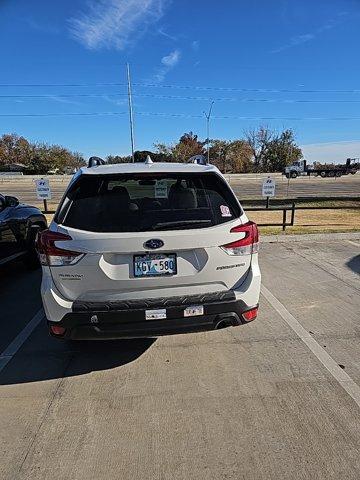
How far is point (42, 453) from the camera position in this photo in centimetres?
256

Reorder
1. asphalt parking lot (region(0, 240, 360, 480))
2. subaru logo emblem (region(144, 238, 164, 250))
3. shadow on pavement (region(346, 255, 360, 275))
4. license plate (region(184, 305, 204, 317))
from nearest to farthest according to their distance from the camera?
1. asphalt parking lot (region(0, 240, 360, 480))
2. subaru logo emblem (region(144, 238, 164, 250))
3. license plate (region(184, 305, 204, 317))
4. shadow on pavement (region(346, 255, 360, 275))

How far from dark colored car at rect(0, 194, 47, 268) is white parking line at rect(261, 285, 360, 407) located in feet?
12.7

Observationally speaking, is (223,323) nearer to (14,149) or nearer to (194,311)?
(194,311)

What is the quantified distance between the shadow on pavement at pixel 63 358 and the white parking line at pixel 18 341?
0.06 meters

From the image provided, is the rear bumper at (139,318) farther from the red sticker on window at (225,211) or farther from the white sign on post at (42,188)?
the white sign on post at (42,188)

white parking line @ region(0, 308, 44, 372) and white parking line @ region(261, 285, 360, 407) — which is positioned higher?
white parking line @ region(261, 285, 360, 407)

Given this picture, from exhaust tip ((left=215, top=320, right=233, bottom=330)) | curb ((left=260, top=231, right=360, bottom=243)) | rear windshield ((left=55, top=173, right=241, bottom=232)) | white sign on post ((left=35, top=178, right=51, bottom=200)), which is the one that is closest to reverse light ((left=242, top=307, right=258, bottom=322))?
exhaust tip ((left=215, top=320, right=233, bottom=330))

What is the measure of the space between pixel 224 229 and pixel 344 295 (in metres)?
3.02

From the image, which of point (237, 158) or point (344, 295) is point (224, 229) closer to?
point (344, 295)

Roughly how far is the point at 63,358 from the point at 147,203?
1726 mm

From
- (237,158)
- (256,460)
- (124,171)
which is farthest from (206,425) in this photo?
(237,158)

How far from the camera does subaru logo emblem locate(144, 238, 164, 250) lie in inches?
118

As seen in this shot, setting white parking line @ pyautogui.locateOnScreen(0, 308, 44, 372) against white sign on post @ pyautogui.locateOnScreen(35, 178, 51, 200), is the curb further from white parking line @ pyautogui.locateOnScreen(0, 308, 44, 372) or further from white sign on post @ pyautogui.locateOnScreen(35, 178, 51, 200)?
white sign on post @ pyautogui.locateOnScreen(35, 178, 51, 200)

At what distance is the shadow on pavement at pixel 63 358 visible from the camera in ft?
11.6
